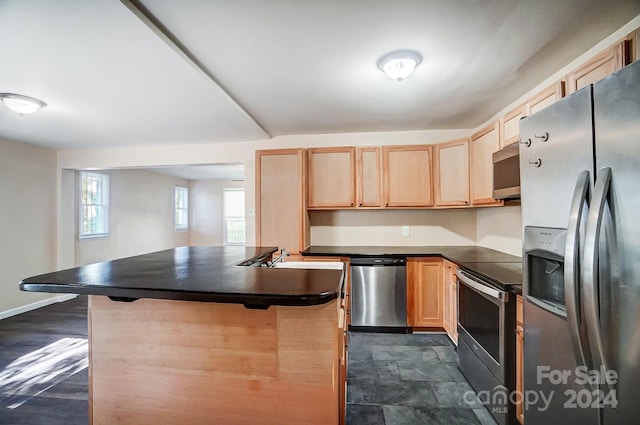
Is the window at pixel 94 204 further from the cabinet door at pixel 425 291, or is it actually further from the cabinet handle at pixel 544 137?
the cabinet handle at pixel 544 137

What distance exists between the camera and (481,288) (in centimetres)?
186

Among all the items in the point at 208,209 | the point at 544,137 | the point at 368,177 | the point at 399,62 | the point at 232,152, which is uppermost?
the point at 399,62

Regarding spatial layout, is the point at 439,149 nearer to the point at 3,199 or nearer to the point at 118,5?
the point at 118,5

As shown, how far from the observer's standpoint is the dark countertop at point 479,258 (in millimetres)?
1748

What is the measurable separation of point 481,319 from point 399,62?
1.90 metres

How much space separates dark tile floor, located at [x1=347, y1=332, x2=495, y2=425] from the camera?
5.90 feet

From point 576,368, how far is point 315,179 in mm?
2684

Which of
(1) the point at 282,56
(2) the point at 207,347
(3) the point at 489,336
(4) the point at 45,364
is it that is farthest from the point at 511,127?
(4) the point at 45,364

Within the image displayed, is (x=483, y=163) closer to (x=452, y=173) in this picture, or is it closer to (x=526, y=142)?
(x=452, y=173)

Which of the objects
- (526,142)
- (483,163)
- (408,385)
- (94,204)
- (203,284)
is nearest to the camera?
(203,284)

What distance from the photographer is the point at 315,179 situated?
10.8 ft

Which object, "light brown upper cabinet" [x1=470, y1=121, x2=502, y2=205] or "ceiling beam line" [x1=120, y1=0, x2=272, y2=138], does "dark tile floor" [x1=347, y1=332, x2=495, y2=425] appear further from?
"ceiling beam line" [x1=120, y1=0, x2=272, y2=138]

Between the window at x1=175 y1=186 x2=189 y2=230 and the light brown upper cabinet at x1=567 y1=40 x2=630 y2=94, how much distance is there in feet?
25.4

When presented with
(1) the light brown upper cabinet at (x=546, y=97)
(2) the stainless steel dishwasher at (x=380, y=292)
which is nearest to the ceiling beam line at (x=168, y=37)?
(2) the stainless steel dishwasher at (x=380, y=292)
